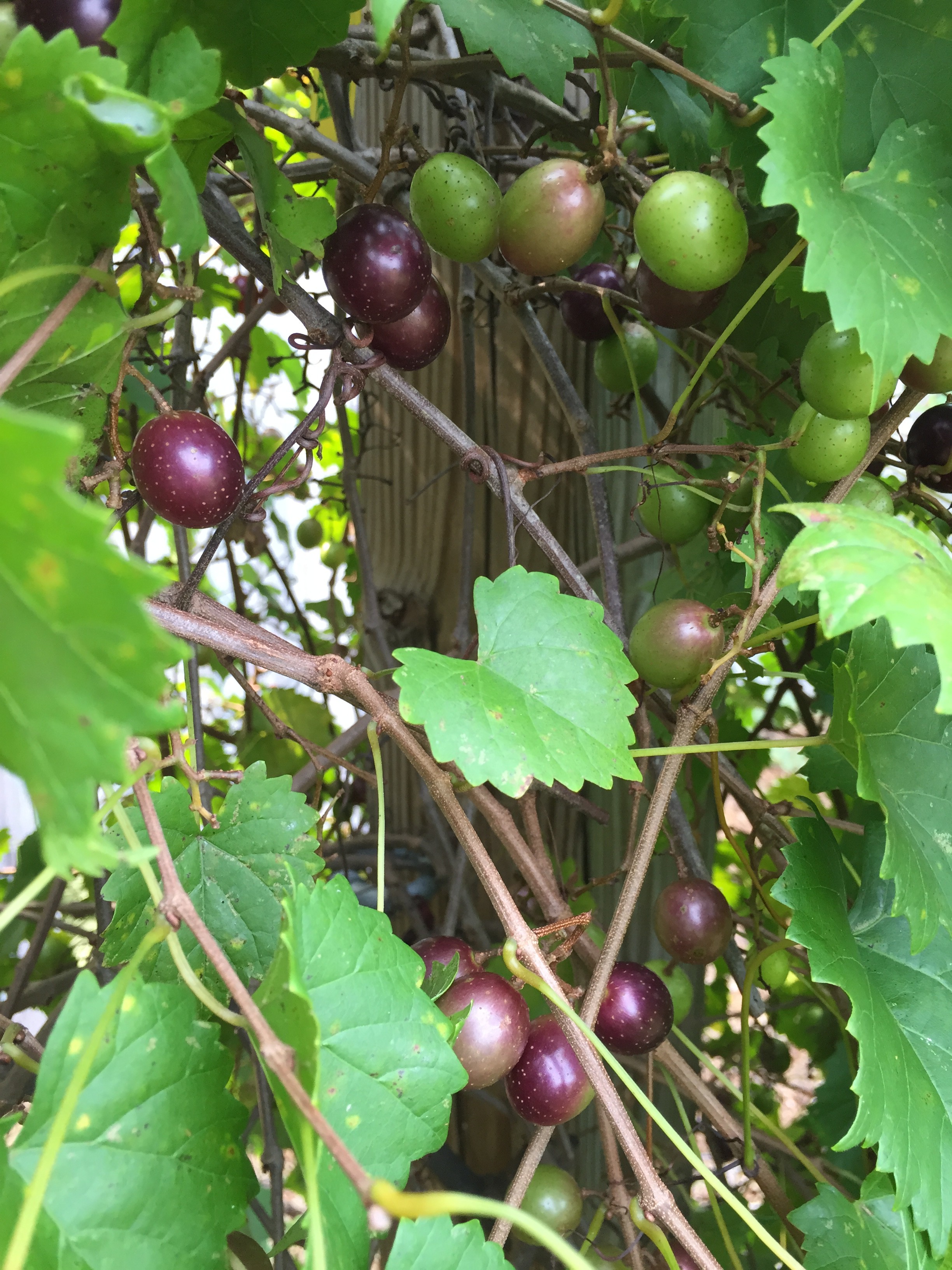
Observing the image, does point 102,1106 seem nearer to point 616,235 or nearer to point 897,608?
point 897,608

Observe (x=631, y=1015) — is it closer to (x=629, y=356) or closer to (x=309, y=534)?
(x=629, y=356)

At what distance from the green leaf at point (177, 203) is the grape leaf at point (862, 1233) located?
593mm

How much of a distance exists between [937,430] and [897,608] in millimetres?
353

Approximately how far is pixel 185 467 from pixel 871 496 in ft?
1.45

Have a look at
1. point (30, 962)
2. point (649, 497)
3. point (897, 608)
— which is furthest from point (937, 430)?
point (30, 962)

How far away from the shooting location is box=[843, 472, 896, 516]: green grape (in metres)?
0.60

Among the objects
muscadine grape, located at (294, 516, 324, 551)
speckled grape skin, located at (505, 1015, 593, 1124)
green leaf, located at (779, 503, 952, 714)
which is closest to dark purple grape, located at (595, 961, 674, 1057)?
speckled grape skin, located at (505, 1015, 593, 1124)

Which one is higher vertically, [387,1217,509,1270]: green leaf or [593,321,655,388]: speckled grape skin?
[593,321,655,388]: speckled grape skin

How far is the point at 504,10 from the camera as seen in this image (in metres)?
0.54

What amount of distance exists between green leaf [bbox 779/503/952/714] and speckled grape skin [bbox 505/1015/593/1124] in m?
0.28

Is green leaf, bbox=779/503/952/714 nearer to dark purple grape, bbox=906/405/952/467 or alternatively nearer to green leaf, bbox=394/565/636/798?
green leaf, bbox=394/565/636/798

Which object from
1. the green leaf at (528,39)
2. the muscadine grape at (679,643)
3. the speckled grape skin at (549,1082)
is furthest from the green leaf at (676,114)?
the speckled grape skin at (549,1082)

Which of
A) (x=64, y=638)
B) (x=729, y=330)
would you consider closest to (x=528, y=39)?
(x=729, y=330)

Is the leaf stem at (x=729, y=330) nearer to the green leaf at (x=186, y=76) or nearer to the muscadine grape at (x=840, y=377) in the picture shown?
the muscadine grape at (x=840, y=377)
